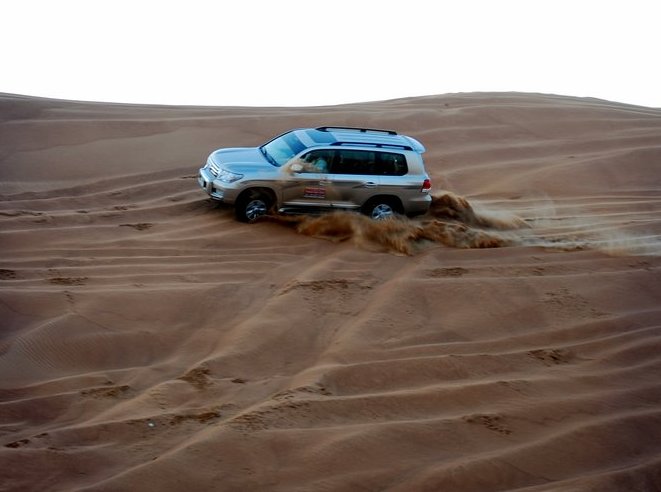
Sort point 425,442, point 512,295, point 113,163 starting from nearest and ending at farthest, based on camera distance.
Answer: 1. point 425,442
2. point 512,295
3. point 113,163

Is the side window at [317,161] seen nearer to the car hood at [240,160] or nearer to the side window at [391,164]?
the car hood at [240,160]

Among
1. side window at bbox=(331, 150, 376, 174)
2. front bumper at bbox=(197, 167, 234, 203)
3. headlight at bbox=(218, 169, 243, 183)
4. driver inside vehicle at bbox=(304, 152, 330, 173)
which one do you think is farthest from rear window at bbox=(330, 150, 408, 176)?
front bumper at bbox=(197, 167, 234, 203)

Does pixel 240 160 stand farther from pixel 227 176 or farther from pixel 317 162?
pixel 317 162

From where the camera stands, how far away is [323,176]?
540 inches

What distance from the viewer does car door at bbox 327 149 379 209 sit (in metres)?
13.8

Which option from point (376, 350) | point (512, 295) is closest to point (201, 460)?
point (376, 350)

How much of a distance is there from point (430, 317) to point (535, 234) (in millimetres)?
4161

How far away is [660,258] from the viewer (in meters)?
12.9

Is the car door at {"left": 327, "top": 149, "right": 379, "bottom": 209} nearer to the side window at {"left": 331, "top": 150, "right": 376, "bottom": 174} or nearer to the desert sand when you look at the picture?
the side window at {"left": 331, "top": 150, "right": 376, "bottom": 174}

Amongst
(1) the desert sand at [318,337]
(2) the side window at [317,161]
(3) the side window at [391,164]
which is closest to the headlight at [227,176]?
(1) the desert sand at [318,337]

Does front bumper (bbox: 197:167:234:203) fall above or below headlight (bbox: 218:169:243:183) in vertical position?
below

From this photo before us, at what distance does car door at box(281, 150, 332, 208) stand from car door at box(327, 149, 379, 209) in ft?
0.43

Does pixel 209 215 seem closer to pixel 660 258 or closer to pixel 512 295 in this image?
pixel 512 295

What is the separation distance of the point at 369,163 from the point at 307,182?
1.09 m
